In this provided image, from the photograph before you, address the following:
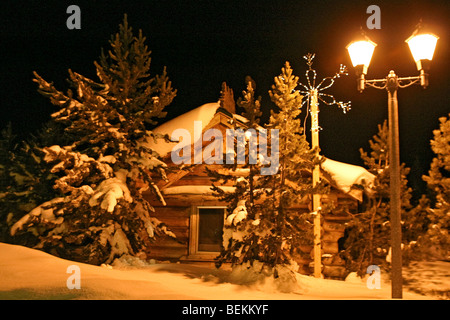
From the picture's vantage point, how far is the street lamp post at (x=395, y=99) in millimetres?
6518

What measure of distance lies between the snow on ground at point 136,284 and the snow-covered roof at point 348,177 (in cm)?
293

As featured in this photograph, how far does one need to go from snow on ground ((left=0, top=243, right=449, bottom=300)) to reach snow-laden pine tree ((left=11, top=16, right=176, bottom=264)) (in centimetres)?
76

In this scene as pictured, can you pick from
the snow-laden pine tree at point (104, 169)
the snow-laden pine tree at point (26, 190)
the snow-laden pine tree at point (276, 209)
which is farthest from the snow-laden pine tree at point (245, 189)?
the snow-laden pine tree at point (26, 190)

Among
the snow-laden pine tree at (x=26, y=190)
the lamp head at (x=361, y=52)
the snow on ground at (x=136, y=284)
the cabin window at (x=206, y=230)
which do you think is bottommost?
the snow on ground at (x=136, y=284)

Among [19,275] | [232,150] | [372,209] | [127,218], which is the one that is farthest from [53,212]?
[372,209]

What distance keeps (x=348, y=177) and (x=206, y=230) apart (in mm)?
4948

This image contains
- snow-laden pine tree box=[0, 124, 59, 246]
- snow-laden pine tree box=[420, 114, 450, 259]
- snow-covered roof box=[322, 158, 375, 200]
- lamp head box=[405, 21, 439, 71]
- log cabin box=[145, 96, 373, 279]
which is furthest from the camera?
snow-laden pine tree box=[0, 124, 59, 246]

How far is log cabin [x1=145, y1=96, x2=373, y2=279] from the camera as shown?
12.0 m

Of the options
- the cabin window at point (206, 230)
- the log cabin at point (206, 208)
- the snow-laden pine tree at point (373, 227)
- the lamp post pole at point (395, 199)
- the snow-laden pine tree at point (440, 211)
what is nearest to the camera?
the lamp post pole at point (395, 199)

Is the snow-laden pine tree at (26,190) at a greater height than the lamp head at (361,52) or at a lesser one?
lesser

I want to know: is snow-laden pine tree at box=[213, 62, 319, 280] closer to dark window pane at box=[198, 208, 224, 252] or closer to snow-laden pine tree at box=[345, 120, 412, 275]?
snow-laden pine tree at box=[345, 120, 412, 275]

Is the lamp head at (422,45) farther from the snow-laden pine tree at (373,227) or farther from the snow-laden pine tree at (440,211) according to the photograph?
the snow-laden pine tree at (373,227)

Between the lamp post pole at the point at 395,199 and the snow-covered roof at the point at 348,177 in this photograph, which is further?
the snow-covered roof at the point at 348,177

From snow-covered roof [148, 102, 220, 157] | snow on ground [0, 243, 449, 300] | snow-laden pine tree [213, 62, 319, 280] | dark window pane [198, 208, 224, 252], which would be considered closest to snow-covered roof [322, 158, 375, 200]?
snow on ground [0, 243, 449, 300]
